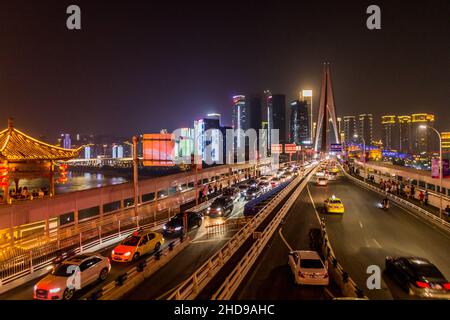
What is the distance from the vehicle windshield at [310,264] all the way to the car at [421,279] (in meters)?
3.20

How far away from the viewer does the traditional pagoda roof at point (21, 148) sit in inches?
920

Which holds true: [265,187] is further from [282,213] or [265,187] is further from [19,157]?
[19,157]

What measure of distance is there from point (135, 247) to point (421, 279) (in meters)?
12.7

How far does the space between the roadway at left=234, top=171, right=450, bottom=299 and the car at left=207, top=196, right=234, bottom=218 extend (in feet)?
17.9

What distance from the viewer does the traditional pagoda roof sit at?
23369 mm

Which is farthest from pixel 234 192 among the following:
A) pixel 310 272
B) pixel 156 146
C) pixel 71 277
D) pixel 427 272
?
pixel 427 272

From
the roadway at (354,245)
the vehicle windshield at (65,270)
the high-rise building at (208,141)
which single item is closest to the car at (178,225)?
the roadway at (354,245)

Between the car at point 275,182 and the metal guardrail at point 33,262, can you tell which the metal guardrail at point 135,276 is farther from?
the car at point 275,182

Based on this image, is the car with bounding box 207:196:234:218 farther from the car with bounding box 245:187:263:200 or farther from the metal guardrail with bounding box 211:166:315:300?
the car with bounding box 245:187:263:200

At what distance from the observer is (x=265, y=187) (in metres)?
42.3

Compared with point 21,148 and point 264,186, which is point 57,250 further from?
point 264,186

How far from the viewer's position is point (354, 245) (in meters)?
17.7
